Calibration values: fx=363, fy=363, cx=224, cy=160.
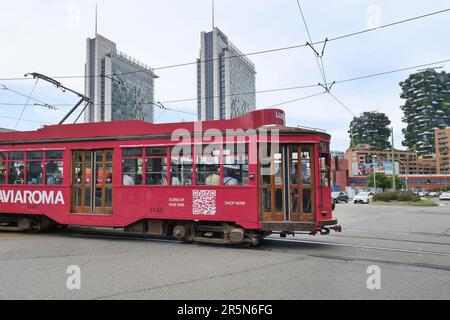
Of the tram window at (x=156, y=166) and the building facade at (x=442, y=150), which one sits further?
the building facade at (x=442, y=150)

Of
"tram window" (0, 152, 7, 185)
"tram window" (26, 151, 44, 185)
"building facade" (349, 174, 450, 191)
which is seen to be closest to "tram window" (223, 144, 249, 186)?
"tram window" (26, 151, 44, 185)

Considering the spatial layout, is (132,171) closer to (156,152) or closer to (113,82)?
(156,152)

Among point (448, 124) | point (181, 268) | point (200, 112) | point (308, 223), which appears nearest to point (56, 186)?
point (181, 268)

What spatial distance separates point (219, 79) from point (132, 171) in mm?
13776

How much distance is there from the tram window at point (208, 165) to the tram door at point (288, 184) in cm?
113

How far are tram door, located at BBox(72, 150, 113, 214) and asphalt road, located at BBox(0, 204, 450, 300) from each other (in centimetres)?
91

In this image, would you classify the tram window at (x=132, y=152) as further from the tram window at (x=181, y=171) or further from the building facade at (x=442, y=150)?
the building facade at (x=442, y=150)

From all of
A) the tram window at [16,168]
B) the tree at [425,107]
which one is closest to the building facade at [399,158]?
the tree at [425,107]

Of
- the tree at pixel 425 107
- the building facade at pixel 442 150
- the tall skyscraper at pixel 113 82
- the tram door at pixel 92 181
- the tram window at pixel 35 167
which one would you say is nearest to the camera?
the tram door at pixel 92 181

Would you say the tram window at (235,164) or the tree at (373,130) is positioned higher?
the tree at (373,130)

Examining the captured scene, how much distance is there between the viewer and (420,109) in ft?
417

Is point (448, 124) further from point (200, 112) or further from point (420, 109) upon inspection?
point (200, 112)

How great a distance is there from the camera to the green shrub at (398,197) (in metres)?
34.4
